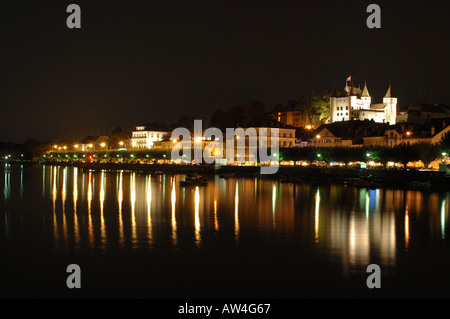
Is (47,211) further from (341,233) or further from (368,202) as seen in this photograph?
(368,202)

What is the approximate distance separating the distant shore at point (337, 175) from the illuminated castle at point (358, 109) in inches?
1423

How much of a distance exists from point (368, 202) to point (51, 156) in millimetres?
123107

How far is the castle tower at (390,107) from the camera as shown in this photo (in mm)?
99562

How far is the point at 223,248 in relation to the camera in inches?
739

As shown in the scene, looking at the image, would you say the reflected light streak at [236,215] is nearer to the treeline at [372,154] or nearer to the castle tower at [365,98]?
the treeline at [372,154]

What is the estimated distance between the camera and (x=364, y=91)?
108 m

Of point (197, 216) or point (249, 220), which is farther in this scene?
point (197, 216)

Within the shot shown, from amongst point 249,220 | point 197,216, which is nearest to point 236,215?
point 249,220

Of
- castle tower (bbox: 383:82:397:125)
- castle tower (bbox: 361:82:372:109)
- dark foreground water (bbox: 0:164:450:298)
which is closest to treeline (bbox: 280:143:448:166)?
dark foreground water (bbox: 0:164:450:298)

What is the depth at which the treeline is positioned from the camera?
2152 inches

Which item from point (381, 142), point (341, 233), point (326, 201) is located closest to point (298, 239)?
point (341, 233)

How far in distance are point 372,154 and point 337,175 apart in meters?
5.94

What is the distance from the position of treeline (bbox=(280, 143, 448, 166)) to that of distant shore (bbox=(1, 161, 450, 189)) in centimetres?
303

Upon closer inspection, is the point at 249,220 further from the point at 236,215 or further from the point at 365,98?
the point at 365,98
